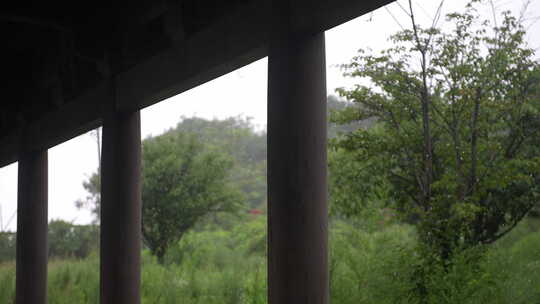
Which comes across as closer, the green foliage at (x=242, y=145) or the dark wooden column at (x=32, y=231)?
the dark wooden column at (x=32, y=231)

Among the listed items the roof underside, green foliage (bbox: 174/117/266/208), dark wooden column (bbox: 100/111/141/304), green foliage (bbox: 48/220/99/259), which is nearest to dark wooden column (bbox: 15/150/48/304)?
the roof underside

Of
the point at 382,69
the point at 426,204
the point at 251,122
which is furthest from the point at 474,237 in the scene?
the point at 251,122

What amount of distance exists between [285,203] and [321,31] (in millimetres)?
728

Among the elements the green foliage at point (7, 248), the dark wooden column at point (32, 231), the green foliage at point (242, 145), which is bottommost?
the green foliage at point (7, 248)

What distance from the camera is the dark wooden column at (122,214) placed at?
3949 millimetres

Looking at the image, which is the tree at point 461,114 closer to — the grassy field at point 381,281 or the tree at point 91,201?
the grassy field at point 381,281

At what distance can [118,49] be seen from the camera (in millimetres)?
3979

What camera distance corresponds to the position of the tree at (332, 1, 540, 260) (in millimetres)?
6805

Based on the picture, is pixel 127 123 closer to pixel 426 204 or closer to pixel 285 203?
pixel 285 203

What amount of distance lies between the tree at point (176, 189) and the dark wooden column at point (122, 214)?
11505 mm

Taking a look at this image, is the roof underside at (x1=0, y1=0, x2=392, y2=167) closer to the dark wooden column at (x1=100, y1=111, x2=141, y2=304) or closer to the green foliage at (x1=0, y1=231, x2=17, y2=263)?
the dark wooden column at (x1=100, y1=111, x2=141, y2=304)

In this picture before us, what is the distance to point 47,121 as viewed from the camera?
5.48 m

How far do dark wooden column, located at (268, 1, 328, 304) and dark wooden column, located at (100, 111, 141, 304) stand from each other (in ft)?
6.27

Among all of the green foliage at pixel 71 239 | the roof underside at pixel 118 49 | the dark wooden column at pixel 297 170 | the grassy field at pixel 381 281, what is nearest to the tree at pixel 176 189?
the grassy field at pixel 381 281
